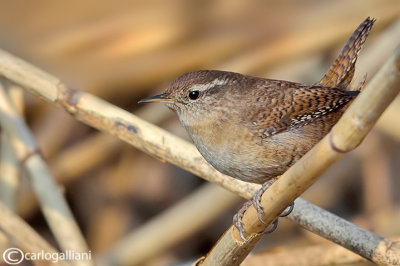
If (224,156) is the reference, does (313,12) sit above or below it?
above

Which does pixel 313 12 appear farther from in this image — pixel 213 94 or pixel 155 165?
pixel 213 94

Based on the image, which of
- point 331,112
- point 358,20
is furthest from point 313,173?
point 358,20

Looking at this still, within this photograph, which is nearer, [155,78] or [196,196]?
[196,196]

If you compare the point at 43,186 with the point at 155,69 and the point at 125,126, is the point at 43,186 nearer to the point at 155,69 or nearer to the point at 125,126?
the point at 125,126

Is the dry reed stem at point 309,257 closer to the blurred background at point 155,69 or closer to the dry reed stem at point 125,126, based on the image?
the dry reed stem at point 125,126

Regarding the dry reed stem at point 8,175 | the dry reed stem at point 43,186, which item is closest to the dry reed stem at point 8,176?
the dry reed stem at point 8,175

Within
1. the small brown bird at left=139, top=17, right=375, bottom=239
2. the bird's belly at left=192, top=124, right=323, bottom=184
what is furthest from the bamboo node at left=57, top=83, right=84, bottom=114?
the bird's belly at left=192, top=124, right=323, bottom=184

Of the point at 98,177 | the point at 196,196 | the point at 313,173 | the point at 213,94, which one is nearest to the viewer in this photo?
the point at 313,173

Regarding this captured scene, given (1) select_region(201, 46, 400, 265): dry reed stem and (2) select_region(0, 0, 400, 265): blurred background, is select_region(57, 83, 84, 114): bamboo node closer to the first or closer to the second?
(1) select_region(201, 46, 400, 265): dry reed stem
